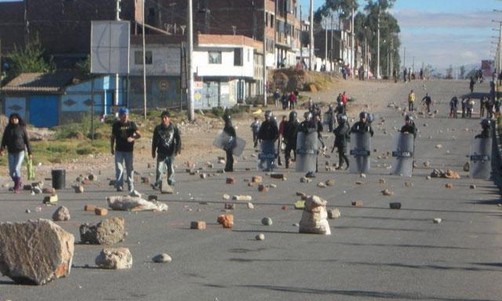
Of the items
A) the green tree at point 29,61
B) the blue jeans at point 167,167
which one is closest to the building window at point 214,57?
the green tree at point 29,61

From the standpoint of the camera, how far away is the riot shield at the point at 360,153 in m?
33.2

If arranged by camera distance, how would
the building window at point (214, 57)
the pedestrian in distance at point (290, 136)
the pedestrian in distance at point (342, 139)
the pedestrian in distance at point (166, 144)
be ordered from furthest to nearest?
1. the building window at point (214, 57)
2. the pedestrian in distance at point (290, 136)
3. the pedestrian in distance at point (342, 139)
4. the pedestrian in distance at point (166, 144)

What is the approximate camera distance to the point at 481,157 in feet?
105

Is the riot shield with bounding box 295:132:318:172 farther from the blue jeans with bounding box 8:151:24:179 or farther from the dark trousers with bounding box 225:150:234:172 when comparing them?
the blue jeans with bounding box 8:151:24:179

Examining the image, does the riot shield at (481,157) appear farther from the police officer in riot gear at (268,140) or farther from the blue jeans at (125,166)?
the blue jeans at (125,166)

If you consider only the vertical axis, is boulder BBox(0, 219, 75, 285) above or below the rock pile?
above

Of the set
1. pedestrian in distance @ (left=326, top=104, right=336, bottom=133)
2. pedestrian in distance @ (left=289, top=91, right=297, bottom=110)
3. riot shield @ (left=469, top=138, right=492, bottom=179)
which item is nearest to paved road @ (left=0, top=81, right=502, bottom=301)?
riot shield @ (left=469, top=138, right=492, bottom=179)

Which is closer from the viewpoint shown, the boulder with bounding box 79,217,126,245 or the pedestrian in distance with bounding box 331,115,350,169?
the boulder with bounding box 79,217,126,245

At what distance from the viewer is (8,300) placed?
420 inches

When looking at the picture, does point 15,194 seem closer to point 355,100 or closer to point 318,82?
point 355,100

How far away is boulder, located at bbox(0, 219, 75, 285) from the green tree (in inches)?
3189

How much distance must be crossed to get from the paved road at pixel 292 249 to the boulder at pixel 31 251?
0.16m

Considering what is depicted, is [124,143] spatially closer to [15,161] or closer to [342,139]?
[15,161]

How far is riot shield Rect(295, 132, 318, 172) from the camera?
33500 mm
